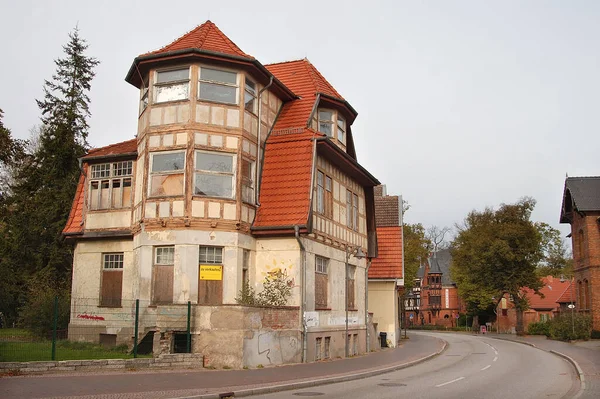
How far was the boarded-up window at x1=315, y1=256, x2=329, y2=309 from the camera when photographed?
81.1ft

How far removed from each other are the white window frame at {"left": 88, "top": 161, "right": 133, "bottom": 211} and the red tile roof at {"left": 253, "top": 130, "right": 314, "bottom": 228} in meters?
5.38

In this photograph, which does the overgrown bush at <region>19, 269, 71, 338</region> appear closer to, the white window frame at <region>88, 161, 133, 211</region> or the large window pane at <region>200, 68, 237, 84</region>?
the white window frame at <region>88, 161, 133, 211</region>

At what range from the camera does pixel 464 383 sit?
1750cm

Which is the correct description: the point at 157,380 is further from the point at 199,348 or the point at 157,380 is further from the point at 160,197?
the point at 160,197

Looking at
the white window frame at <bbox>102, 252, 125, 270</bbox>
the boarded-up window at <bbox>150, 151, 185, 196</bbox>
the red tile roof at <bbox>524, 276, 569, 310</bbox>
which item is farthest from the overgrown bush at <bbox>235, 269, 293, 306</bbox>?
the red tile roof at <bbox>524, 276, 569, 310</bbox>

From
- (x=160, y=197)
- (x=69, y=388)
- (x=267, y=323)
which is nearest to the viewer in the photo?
(x=69, y=388)

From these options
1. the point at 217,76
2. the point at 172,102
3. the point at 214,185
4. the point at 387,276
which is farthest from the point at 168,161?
the point at 387,276

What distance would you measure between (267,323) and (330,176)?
8114 millimetres

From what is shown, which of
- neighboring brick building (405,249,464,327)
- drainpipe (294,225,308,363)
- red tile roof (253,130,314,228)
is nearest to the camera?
drainpipe (294,225,308,363)

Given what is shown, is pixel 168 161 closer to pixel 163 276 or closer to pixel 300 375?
pixel 163 276

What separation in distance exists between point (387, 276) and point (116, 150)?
17.0 meters

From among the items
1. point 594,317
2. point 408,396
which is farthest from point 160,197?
point 594,317

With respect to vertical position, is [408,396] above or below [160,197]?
below

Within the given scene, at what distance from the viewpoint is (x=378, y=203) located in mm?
40500
